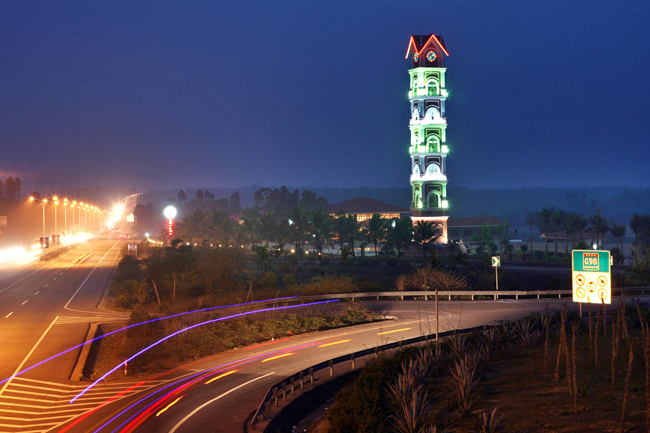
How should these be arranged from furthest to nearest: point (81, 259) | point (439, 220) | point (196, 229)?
point (196, 229), point (439, 220), point (81, 259)

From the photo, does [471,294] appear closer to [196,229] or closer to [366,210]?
[196,229]

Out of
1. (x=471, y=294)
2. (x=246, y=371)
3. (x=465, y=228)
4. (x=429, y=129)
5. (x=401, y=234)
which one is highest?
(x=429, y=129)

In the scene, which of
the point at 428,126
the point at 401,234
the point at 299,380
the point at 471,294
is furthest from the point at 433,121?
the point at 299,380

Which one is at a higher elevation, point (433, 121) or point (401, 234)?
point (433, 121)

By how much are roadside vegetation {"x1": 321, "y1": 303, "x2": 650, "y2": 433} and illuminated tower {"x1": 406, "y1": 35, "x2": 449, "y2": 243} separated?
217 feet

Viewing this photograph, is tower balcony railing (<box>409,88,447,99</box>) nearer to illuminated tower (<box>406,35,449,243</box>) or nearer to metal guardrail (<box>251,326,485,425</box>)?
illuminated tower (<box>406,35,449,243</box>)

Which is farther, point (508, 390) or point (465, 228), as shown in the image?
point (465, 228)

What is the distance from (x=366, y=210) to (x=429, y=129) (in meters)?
45.7

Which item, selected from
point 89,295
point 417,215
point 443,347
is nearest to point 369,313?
point 443,347

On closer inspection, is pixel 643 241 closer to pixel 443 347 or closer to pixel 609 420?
pixel 443 347

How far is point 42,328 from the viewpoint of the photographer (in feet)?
100

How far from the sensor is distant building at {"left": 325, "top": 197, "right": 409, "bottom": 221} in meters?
126

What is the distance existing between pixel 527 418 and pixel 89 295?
3991cm

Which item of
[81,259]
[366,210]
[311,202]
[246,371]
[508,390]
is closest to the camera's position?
[508,390]
